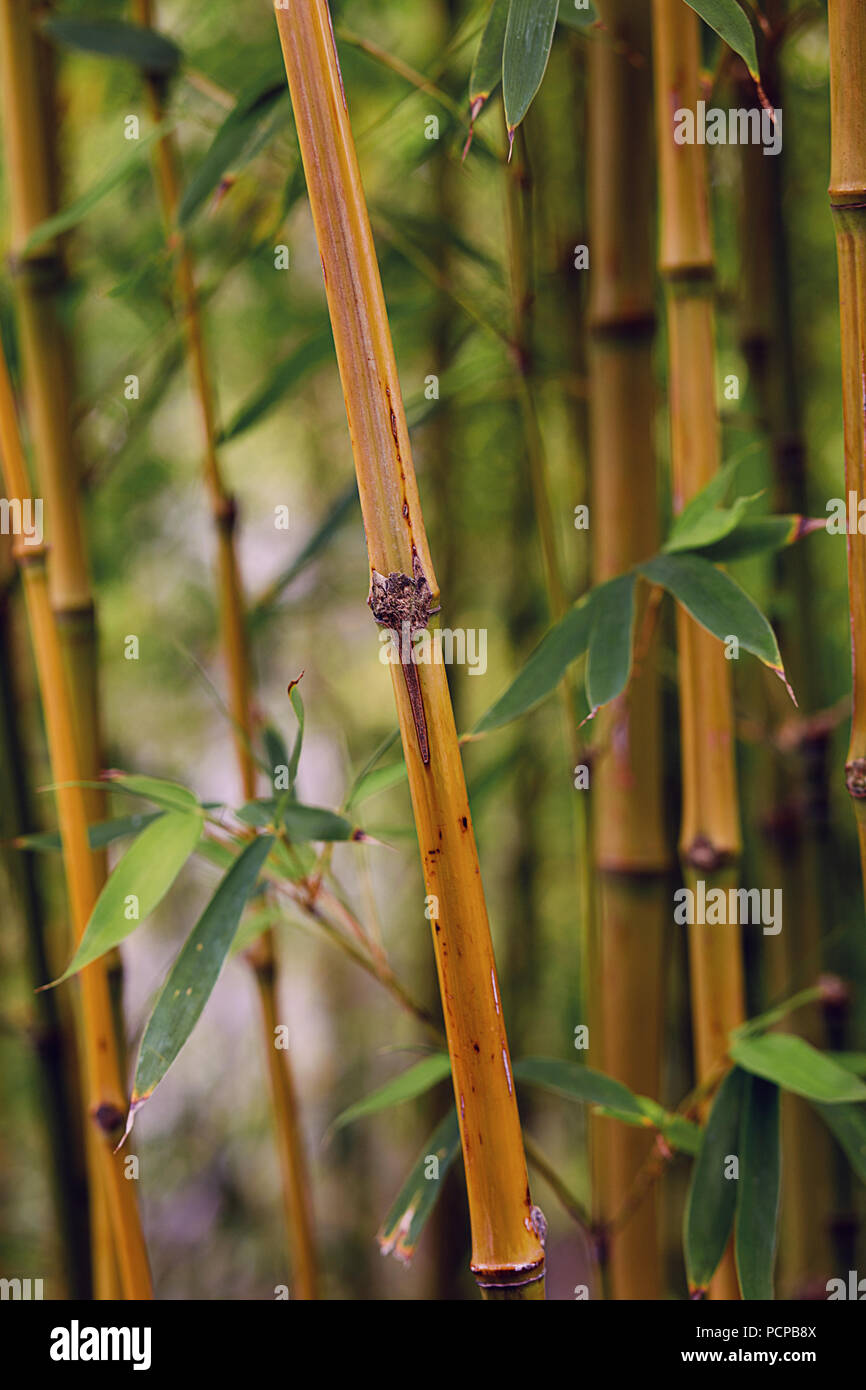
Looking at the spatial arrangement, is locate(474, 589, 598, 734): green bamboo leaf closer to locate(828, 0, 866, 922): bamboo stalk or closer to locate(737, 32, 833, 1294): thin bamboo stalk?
locate(828, 0, 866, 922): bamboo stalk

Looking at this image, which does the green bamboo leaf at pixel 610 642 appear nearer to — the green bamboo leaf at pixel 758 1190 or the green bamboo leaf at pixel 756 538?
the green bamboo leaf at pixel 756 538

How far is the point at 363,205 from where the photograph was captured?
1.15 feet

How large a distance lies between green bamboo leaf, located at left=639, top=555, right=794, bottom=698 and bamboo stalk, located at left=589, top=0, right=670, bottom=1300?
13 centimetres

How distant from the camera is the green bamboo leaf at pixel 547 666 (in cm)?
46

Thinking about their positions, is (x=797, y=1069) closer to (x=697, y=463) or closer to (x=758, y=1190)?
(x=758, y=1190)

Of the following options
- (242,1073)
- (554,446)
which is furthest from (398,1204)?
(242,1073)

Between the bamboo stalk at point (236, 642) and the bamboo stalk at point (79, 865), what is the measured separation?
15 cm

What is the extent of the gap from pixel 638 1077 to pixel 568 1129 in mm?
960

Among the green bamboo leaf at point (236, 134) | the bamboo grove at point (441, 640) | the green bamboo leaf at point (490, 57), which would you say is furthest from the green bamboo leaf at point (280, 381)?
the green bamboo leaf at point (490, 57)

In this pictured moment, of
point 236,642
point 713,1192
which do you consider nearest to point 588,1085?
point 713,1192

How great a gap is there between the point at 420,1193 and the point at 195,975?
0.17 metres

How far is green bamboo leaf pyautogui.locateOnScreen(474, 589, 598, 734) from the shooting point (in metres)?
0.46
